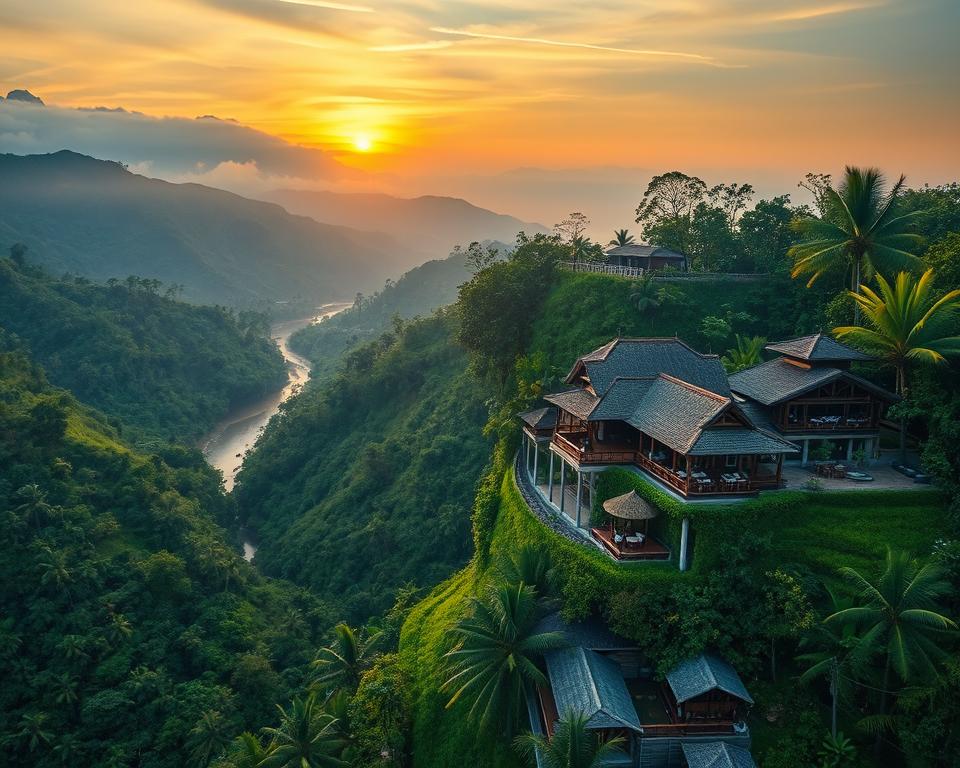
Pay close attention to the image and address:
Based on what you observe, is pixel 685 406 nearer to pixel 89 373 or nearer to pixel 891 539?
pixel 891 539

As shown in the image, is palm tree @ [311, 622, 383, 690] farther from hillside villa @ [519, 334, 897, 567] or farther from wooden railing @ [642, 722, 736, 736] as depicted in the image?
wooden railing @ [642, 722, 736, 736]

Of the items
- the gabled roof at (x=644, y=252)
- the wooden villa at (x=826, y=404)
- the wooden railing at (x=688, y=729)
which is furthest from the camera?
the gabled roof at (x=644, y=252)

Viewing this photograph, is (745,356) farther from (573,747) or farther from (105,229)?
(105,229)

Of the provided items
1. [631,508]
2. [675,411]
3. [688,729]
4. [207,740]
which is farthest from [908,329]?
[207,740]

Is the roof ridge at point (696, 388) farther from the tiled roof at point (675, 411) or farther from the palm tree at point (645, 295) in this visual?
the palm tree at point (645, 295)

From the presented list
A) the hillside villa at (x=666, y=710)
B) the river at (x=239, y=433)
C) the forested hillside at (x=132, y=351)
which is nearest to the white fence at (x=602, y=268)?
the hillside villa at (x=666, y=710)

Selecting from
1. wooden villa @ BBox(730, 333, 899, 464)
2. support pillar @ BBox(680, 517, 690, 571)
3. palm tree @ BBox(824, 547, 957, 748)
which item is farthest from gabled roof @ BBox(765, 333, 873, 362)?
palm tree @ BBox(824, 547, 957, 748)

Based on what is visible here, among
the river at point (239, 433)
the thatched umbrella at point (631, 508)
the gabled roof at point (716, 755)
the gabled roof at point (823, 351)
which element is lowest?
the river at point (239, 433)

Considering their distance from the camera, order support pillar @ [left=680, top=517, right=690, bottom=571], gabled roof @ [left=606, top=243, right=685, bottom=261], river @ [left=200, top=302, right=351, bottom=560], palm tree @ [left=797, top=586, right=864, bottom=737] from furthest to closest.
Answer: river @ [left=200, top=302, right=351, bottom=560] < gabled roof @ [left=606, top=243, right=685, bottom=261] < support pillar @ [left=680, top=517, right=690, bottom=571] < palm tree @ [left=797, top=586, right=864, bottom=737]
